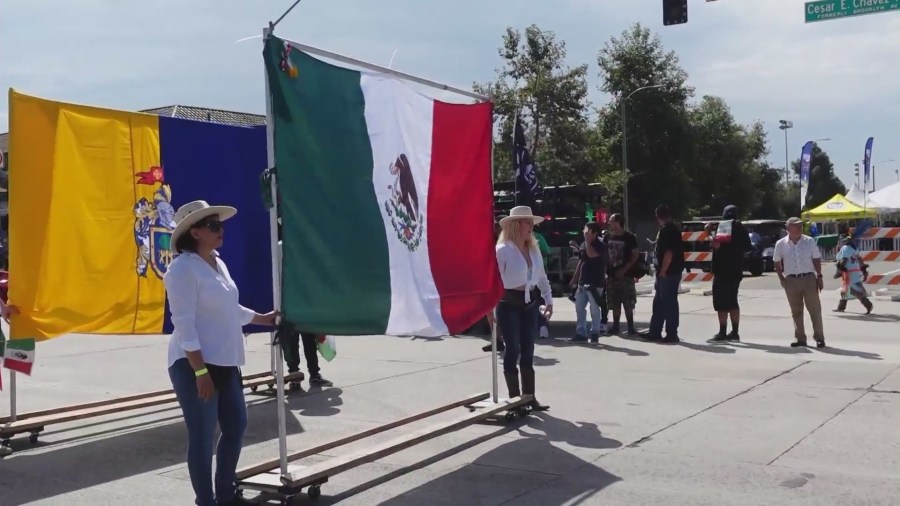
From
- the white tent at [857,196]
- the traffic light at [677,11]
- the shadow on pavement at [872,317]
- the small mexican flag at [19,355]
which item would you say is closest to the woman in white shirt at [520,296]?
the small mexican flag at [19,355]

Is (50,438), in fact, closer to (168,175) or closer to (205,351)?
(168,175)

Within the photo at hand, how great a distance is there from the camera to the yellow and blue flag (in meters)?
7.23

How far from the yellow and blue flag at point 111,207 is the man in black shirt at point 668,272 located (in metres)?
6.84

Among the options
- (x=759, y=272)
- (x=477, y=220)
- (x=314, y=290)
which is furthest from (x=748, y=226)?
(x=314, y=290)

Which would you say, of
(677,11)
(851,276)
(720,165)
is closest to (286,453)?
(677,11)

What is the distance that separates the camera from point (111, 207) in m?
7.90

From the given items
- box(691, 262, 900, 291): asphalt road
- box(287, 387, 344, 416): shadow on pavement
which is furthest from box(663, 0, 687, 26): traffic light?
box(287, 387, 344, 416): shadow on pavement

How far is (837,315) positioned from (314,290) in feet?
45.5

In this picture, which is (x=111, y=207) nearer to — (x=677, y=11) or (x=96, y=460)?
(x=96, y=460)

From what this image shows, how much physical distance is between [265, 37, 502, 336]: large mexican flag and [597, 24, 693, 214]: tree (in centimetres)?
4192

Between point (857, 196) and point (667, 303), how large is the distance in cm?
2372

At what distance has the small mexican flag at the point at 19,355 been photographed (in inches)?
289

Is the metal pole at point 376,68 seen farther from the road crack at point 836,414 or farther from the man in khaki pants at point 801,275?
the man in khaki pants at point 801,275

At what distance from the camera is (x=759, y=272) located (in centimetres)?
3181
